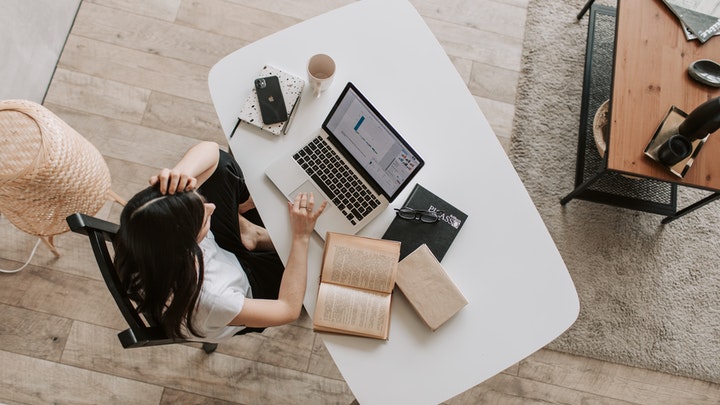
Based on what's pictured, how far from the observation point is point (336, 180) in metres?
1.31

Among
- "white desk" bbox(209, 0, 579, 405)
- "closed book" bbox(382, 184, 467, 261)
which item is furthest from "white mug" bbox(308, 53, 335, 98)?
"closed book" bbox(382, 184, 467, 261)

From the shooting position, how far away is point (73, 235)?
1920 millimetres

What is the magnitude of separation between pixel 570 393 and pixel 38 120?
205 cm

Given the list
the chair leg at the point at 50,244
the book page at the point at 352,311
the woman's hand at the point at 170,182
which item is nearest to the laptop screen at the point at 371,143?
the book page at the point at 352,311

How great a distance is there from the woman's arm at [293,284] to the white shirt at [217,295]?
0.11 ft

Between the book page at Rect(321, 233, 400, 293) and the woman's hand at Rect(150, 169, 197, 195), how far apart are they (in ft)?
1.21

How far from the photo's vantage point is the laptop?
48.4 inches

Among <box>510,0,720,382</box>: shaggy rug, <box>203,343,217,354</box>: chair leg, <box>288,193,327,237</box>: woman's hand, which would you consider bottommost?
<box>203,343,217,354</box>: chair leg

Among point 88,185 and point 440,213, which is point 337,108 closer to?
point 440,213

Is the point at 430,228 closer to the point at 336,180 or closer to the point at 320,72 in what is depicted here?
the point at 336,180

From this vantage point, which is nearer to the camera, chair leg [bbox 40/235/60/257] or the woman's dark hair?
the woman's dark hair

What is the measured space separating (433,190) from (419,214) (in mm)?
85

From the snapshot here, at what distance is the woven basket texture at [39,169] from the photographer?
4.54 ft

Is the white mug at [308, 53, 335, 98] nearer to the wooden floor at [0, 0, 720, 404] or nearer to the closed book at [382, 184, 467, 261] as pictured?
the closed book at [382, 184, 467, 261]
